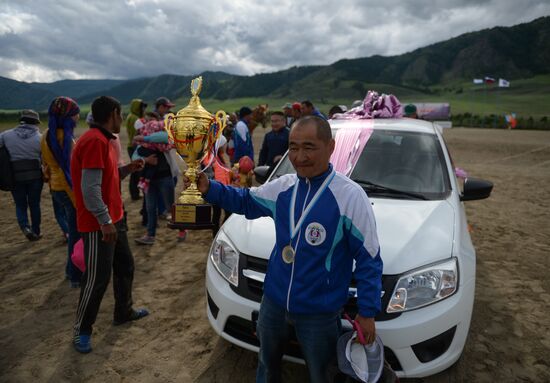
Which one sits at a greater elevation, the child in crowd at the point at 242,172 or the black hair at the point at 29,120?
the black hair at the point at 29,120

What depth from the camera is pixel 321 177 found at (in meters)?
1.67

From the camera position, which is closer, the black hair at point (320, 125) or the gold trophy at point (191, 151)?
the black hair at point (320, 125)

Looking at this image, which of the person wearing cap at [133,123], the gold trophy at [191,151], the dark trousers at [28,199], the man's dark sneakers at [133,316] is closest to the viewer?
the gold trophy at [191,151]

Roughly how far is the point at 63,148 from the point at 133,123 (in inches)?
136

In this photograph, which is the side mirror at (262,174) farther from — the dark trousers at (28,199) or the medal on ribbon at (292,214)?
the dark trousers at (28,199)

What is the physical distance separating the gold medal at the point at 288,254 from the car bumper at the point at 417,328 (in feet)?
1.97

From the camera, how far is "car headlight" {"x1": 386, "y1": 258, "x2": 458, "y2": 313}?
2.03 metres

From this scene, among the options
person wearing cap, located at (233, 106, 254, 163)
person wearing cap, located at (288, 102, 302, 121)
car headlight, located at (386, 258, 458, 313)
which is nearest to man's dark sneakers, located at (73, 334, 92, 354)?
car headlight, located at (386, 258, 458, 313)

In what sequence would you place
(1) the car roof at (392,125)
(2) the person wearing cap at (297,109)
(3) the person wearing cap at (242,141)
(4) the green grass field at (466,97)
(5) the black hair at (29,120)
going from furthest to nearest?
(4) the green grass field at (466,97) < (2) the person wearing cap at (297,109) < (3) the person wearing cap at (242,141) < (5) the black hair at (29,120) < (1) the car roof at (392,125)

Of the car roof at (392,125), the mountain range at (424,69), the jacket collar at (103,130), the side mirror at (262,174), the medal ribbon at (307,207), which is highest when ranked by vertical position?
the mountain range at (424,69)

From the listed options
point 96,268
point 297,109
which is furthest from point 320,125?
point 297,109

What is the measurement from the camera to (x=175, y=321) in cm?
316

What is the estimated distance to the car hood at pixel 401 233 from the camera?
2135mm

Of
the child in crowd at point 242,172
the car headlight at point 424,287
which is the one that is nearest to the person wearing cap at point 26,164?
the child in crowd at point 242,172
